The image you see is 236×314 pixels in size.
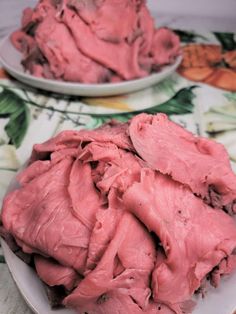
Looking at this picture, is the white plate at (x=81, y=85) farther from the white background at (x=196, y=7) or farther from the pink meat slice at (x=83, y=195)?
the white background at (x=196, y=7)

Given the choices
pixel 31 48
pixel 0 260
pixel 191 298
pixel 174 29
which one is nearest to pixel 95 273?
pixel 191 298

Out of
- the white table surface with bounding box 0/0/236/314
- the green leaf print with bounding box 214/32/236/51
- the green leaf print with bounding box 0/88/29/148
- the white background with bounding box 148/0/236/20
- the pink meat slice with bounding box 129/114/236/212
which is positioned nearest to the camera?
the pink meat slice with bounding box 129/114/236/212

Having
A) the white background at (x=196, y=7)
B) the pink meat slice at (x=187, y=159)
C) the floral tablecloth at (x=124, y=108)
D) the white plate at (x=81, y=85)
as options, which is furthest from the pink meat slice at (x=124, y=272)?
the white background at (x=196, y=7)

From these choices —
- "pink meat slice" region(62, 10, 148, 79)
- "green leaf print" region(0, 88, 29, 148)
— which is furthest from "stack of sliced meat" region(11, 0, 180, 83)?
"green leaf print" region(0, 88, 29, 148)

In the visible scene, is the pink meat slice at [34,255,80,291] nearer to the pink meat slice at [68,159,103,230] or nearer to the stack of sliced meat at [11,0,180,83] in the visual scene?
the pink meat slice at [68,159,103,230]

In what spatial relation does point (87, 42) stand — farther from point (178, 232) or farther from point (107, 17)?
point (178, 232)

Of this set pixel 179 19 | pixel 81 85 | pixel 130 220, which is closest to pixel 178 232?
pixel 130 220
